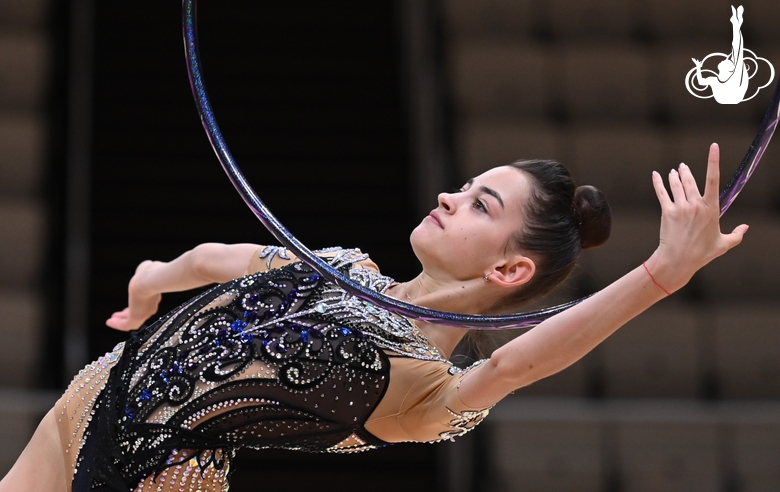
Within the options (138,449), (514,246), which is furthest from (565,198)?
(138,449)

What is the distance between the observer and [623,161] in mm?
3111

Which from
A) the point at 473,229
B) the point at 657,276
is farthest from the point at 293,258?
the point at 657,276

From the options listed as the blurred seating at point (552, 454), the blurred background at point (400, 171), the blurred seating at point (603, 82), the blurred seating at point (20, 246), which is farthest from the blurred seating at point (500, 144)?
the blurred seating at point (20, 246)

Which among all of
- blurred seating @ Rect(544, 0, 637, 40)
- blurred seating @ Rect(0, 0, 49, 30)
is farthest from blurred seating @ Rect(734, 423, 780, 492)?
blurred seating @ Rect(0, 0, 49, 30)

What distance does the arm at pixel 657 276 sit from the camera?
1068 mm

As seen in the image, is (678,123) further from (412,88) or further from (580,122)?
(412,88)

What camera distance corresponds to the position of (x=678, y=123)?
288cm

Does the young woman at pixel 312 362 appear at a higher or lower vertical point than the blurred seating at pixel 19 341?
higher

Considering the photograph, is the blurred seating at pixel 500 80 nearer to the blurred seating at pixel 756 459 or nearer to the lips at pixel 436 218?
the blurred seating at pixel 756 459

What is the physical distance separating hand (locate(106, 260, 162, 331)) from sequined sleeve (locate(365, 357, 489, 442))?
569 mm

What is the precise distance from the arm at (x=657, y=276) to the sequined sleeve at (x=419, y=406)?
0.54 ft

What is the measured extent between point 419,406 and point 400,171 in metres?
2.14

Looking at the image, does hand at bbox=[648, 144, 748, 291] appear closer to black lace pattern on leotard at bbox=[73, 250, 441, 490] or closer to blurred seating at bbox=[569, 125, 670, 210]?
black lace pattern on leotard at bbox=[73, 250, 441, 490]

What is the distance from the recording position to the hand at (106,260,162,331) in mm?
1726
